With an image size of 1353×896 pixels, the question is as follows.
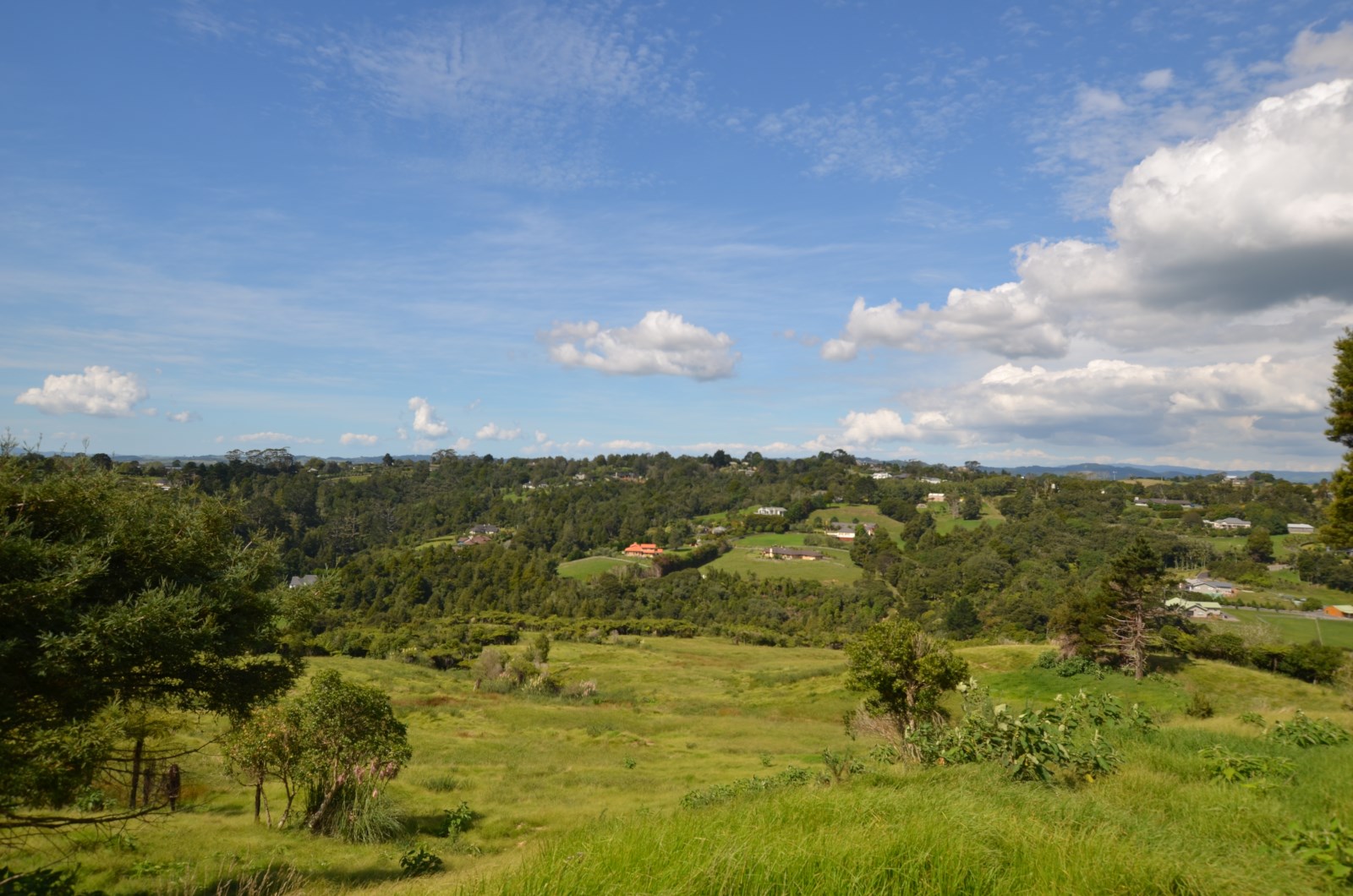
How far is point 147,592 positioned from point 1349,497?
22.9 metres

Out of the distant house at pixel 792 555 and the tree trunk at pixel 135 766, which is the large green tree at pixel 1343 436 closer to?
the tree trunk at pixel 135 766

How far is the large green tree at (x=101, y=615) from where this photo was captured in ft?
22.9

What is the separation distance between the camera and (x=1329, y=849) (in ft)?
17.4

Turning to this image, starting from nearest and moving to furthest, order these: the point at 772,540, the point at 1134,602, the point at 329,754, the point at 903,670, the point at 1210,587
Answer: the point at 329,754, the point at 903,670, the point at 1134,602, the point at 1210,587, the point at 772,540

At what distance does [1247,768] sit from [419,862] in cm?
1377

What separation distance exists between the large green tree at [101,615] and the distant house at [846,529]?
148m

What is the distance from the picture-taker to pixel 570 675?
197ft

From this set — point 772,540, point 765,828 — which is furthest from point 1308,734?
point 772,540

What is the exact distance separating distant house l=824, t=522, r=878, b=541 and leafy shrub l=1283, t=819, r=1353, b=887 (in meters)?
148

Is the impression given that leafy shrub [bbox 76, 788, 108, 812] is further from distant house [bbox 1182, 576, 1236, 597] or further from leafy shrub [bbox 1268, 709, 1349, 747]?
distant house [bbox 1182, 576, 1236, 597]

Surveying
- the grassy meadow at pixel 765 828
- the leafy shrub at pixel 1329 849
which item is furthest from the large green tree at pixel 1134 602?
the leafy shrub at pixel 1329 849

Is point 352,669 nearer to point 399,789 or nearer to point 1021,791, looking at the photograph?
point 399,789

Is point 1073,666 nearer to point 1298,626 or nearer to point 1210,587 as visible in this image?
point 1298,626

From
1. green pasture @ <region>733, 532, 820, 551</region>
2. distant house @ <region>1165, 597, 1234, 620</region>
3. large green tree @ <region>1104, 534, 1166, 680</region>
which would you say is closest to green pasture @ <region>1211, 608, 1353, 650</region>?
distant house @ <region>1165, 597, 1234, 620</region>
